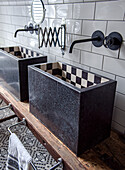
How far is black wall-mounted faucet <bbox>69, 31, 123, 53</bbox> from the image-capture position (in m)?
0.93

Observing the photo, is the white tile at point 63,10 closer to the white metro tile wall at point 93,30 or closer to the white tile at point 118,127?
the white metro tile wall at point 93,30

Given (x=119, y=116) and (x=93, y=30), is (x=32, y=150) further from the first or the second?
(x=93, y=30)

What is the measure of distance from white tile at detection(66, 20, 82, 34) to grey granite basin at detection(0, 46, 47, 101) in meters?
0.31

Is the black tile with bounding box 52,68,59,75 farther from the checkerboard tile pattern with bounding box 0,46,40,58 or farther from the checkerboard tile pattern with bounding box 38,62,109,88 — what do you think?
the checkerboard tile pattern with bounding box 0,46,40,58

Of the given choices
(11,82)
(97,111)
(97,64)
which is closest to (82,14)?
(97,64)

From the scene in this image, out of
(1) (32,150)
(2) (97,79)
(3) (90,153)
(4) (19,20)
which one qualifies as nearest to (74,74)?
(2) (97,79)

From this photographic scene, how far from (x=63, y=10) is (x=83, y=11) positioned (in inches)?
8.9

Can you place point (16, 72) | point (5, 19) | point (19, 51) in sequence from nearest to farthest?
point (16, 72) < point (19, 51) < point (5, 19)

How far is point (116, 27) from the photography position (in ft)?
3.07

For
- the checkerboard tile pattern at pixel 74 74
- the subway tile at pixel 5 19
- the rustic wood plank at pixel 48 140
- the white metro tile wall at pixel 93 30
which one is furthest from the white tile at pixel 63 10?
the subway tile at pixel 5 19

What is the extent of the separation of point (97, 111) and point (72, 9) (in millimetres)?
768

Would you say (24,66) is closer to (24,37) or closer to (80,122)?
(80,122)

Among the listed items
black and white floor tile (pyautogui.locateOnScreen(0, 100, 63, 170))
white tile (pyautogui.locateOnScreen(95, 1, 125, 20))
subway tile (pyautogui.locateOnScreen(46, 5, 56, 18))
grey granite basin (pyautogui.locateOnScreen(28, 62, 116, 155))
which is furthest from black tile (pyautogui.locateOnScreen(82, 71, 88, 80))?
black and white floor tile (pyautogui.locateOnScreen(0, 100, 63, 170))

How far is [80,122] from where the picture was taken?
0.78 metres
